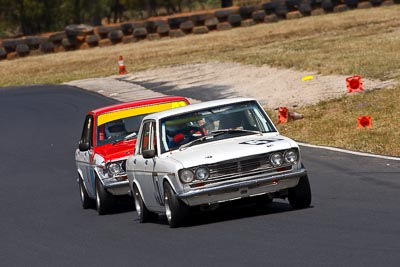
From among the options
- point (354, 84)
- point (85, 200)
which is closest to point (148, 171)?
point (85, 200)

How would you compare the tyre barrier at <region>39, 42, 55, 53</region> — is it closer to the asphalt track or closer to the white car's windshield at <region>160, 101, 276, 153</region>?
the asphalt track

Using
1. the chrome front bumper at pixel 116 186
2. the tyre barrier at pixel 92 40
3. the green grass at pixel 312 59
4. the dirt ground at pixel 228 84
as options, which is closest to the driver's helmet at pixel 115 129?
the chrome front bumper at pixel 116 186

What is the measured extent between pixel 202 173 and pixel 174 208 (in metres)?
0.50

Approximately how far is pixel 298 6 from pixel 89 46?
1030 cm

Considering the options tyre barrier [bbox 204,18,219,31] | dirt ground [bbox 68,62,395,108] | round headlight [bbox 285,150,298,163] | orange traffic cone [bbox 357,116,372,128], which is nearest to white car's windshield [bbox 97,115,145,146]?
round headlight [bbox 285,150,298,163]

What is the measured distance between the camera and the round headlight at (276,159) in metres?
12.0

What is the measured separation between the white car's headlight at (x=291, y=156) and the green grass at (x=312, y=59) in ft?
18.9

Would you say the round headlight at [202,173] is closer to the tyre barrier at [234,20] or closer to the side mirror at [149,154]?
the side mirror at [149,154]

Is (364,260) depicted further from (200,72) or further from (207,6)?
(207,6)

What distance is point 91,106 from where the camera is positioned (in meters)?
30.9

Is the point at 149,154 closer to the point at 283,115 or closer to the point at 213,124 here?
the point at 213,124

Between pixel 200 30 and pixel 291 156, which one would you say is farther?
pixel 200 30

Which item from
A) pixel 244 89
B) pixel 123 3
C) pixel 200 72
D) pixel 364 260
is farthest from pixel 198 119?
pixel 123 3

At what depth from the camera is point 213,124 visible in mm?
12859
